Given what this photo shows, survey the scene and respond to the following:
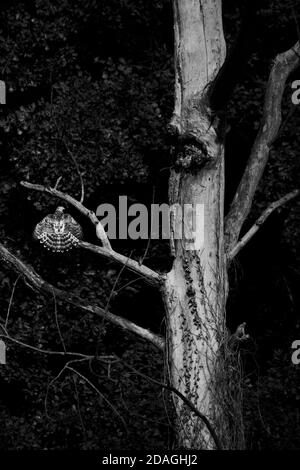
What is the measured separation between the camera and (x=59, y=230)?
10.2 metres

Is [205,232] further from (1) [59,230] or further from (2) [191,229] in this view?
(1) [59,230]

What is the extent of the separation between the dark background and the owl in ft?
3.42

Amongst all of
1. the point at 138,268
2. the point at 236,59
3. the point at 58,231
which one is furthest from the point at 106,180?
the point at 236,59

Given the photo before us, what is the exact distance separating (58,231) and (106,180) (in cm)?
128

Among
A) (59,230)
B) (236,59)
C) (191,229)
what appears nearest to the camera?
(236,59)

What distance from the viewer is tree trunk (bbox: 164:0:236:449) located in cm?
819

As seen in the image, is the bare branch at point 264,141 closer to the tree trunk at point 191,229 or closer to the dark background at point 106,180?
the tree trunk at point 191,229

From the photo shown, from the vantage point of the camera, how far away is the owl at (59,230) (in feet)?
32.7

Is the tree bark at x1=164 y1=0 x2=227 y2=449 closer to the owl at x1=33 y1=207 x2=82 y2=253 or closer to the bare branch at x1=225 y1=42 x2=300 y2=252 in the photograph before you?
the bare branch at x1=225 y1=42 x2=300 y2=252

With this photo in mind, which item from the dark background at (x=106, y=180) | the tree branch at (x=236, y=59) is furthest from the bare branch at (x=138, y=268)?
the dark background at (x=106, y=180)

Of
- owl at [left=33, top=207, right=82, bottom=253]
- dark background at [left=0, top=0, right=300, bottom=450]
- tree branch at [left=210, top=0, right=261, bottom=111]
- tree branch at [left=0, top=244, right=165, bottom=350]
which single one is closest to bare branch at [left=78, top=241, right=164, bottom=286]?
tree branch at [left=0, top=244, right=165, bottom=350]

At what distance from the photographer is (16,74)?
450 inches
